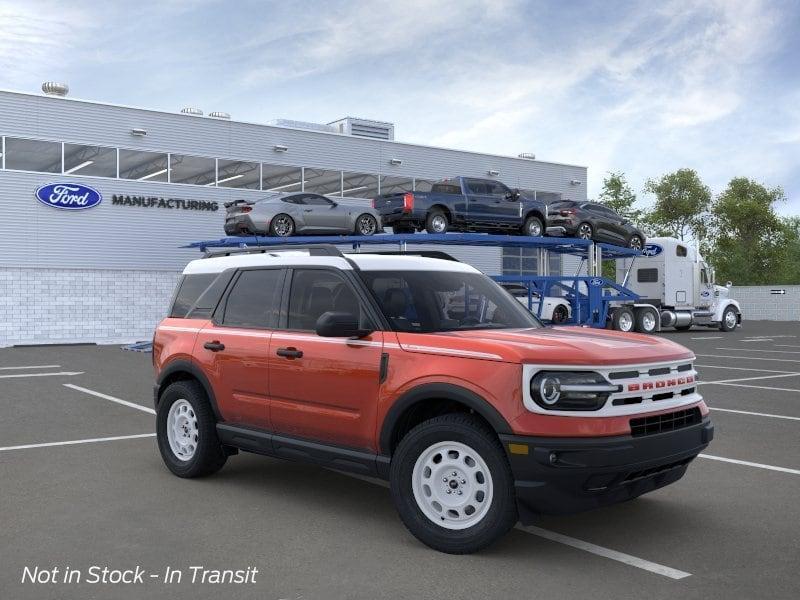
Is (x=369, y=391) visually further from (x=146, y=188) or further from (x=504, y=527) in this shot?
(x=146, y=188)

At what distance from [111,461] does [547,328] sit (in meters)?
4.14

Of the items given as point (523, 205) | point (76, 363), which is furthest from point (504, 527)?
point (523, 205)

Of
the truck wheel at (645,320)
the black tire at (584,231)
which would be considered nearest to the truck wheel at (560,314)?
the black tire at (584,231)

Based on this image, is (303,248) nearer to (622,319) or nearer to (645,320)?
(622,319)

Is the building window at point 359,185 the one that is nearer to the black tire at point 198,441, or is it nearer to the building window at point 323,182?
the building window at point 323,182

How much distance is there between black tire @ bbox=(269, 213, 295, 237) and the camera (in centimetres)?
2450

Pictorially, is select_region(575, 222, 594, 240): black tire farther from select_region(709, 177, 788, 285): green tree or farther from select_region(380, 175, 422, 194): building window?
select_region(709, 177, 788, 285): green tree

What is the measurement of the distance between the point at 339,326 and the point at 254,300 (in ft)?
4.68

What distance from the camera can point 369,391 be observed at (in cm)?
548

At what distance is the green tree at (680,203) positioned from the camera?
72.7 metres

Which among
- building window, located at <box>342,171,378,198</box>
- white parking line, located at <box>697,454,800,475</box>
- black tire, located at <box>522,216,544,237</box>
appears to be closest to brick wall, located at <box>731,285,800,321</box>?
building window, located at <box>342,171,378,198</box>

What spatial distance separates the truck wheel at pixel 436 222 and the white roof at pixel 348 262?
1637cm

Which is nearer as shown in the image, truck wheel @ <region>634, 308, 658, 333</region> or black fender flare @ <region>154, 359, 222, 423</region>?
black fender flare @ <region>154, 359, 222, 423</region>

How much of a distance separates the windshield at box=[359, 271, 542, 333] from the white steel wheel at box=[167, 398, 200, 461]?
212 centimetres
